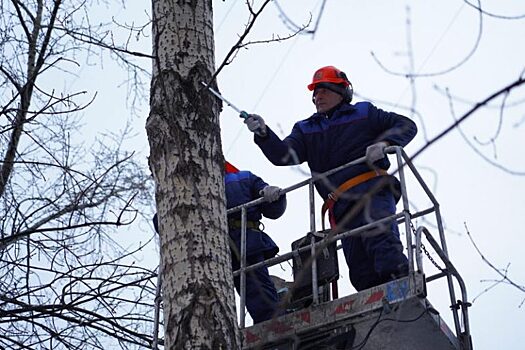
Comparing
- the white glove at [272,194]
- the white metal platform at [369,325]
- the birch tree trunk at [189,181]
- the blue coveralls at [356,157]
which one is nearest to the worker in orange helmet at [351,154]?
the blue coveralls at [356,157]

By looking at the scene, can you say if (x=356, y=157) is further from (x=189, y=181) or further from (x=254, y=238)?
(x=189, y=181)

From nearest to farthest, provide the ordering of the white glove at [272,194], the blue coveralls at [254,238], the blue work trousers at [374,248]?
the blue work trousers at [374,248] → the white glove at [272,194] → the blue coveralls at [254,238]

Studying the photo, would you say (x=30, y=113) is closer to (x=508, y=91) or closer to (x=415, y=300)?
(x=415, y=300)

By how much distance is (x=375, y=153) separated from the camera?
5.79m

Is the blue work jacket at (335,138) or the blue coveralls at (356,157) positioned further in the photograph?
the blue work jacket at (335,138)

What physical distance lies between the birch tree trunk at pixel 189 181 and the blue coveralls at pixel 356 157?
3.78ft

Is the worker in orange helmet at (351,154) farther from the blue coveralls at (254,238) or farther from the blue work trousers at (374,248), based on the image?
the blue coveralls at (254,238)

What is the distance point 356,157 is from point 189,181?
2.05 metres

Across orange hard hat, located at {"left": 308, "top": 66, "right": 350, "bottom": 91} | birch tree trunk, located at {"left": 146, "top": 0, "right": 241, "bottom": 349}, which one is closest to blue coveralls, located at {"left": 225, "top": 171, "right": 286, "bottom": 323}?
orange hard hat, located at {"left": 308, "top": 66, "right": 350, "bottom": 91}

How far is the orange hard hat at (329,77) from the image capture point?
6.95m

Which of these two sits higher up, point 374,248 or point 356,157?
point 356,157

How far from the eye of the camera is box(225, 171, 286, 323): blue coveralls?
6.46 meters

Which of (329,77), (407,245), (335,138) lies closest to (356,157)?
(335,138)

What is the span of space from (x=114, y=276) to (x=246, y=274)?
1614 mm
